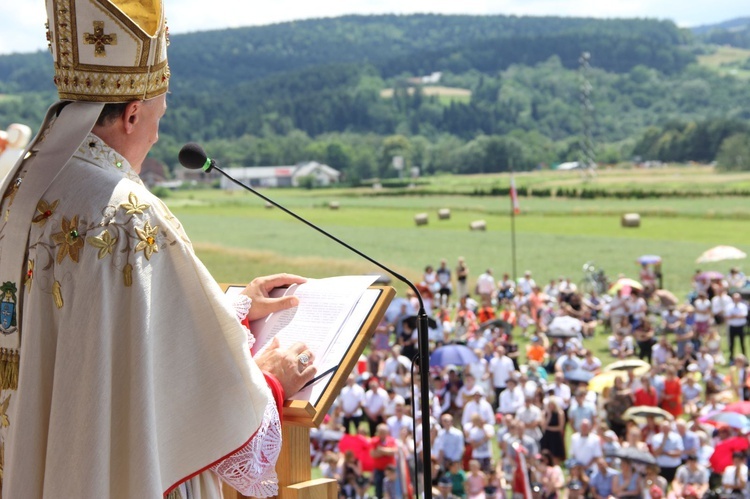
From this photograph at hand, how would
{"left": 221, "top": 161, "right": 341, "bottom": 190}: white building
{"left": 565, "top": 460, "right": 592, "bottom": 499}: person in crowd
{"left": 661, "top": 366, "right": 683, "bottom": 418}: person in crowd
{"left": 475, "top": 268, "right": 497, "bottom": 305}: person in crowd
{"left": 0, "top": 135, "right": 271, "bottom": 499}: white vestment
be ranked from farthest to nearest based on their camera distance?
{"left": 221, "top": 161, "right": 341, "bottom": 190}: white building
{"left": 475, "top": 268, "right": 497, "bottom": 305}: person in crowd
{"left": 661, "top": 366, "right": 683, "bottom": 418}: person in crowd
{"left": 565, "top": 460, "right": 592, "bottom": 499}: person in crowd
{"left": 0, "top": 135, "right": 271, "bottom": 499}: white vestment

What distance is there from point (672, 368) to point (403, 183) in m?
52.5

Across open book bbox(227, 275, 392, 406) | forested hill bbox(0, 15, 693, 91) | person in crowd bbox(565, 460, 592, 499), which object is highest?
forested hill bbox(0, 15, 693, 91)

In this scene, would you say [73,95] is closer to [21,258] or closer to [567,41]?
[21,258]

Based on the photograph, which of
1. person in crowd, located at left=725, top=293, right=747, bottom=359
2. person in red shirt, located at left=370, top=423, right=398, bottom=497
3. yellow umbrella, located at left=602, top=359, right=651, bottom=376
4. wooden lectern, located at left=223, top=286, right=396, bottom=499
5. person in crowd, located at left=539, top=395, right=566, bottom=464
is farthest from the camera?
person in crowd, located at left=725, top=293, right=747, bottom=359

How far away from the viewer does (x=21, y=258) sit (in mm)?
2529

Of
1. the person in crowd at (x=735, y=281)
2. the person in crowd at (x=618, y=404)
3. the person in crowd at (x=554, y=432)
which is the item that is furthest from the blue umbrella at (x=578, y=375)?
the person in crowd at (x=735, y=281)

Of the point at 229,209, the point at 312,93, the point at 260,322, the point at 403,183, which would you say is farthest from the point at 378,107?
the point at 260,322

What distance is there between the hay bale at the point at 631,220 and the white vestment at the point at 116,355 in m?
41.7

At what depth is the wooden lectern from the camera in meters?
2.64

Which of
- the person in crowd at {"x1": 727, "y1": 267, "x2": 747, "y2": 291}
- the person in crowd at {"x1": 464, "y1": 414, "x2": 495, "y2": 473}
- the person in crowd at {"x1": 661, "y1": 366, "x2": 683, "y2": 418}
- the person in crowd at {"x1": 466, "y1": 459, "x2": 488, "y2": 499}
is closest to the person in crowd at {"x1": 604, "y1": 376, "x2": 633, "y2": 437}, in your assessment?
the person in crowd at {"x1": 661, "y1": 366, "x2": 683, "y2": 418}

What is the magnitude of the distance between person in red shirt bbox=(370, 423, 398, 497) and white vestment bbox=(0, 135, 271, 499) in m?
8.14

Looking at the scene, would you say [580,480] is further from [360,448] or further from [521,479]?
[360,448]

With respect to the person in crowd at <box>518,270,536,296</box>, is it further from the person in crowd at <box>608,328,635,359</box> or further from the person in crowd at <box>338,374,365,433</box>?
the person in crowd at <box>338,374,365,433</box>

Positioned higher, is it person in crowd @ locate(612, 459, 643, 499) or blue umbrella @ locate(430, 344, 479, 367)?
blue umbrella @ locate(430, 344, 479, 367)
